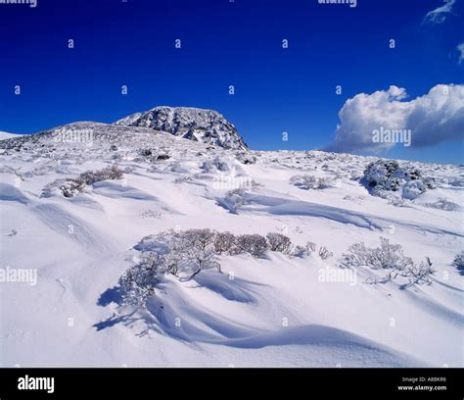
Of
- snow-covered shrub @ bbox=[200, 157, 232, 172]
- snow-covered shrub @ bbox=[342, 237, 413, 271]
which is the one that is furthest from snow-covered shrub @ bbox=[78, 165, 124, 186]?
snow-covered shrub @ bbox=[342, 237, 413, 271]

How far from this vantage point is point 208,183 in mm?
9531

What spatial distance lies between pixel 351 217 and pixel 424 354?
13.5 feet

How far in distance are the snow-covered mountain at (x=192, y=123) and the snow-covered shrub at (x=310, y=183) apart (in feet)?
122

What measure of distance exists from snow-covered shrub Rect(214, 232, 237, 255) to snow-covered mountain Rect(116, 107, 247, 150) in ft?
141

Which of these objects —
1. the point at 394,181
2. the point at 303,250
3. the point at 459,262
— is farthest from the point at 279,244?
the point at 394,181

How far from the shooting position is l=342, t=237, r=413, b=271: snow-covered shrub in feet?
14.6

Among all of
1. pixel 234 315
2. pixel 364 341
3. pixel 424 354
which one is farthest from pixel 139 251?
pixel 424 354

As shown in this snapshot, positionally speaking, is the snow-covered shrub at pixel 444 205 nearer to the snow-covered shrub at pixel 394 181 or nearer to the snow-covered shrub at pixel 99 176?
the snow-covered shrub at pixel 394 181

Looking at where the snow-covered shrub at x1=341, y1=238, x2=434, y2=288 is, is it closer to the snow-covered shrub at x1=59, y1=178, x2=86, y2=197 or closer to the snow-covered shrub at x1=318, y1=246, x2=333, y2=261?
the snow-covered shrub at x1=318, y1=246, x2=333, y2=261

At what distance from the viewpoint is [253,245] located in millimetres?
4742

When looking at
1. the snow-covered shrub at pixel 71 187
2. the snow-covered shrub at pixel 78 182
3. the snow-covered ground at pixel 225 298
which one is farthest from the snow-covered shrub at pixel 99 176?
the snow-covered ground at pixel 225 298

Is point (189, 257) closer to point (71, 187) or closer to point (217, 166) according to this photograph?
point (71, 187)

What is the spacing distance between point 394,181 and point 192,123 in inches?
1803
